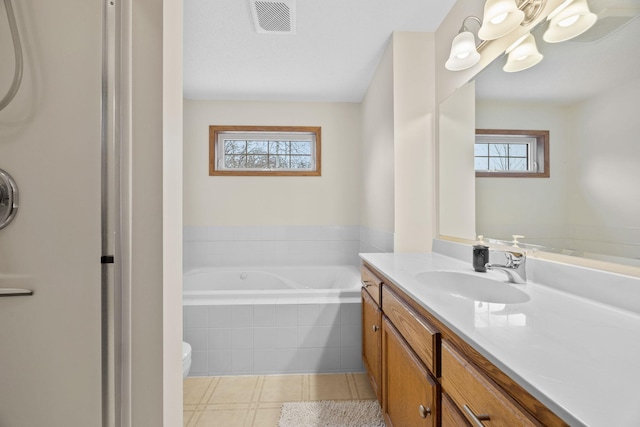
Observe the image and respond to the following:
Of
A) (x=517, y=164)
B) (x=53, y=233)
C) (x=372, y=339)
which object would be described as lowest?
(x=372, y=339)

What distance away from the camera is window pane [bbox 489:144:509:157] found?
138cm

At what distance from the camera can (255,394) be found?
1.92 meters

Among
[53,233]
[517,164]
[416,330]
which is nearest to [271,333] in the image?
[416,330]

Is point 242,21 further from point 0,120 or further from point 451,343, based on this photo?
point 451,343

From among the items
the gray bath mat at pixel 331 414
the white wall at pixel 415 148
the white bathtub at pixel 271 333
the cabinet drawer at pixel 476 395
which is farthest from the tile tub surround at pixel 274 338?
the cabinet drawer at pixel 476 395

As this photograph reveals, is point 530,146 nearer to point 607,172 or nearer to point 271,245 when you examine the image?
point 607,172

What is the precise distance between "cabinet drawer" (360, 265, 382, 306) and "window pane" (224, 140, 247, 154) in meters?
2.13

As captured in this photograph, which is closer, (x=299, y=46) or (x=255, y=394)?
(x=255, y=394)

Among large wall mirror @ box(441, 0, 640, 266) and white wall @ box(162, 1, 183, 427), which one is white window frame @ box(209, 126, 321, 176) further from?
white wall @ box(162, 1, 183, 427)

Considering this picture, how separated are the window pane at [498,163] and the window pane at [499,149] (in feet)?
0.08

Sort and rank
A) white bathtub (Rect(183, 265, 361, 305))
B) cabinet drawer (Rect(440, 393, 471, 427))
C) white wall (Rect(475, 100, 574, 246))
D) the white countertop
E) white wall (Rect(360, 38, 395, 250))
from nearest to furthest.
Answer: the white countertop
cabinet drawer (Rect(440, 393, 471, 427))
white wall (Rect(475, 100, 574, 246))
white wall (Rect(360, 38, 395, 250))
white bathtub (Rect(183, 265, 361, 305))

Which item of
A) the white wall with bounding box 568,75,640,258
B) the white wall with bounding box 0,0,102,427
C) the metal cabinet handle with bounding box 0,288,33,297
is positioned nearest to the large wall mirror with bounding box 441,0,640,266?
the white wall with bounding box 568,75,640,258

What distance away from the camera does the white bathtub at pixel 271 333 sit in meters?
2.09

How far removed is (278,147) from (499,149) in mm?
2422
